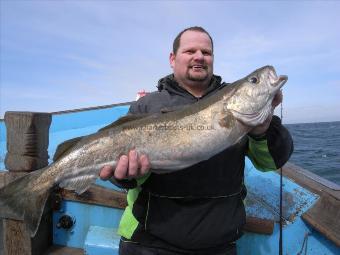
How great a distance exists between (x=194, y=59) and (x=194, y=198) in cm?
145

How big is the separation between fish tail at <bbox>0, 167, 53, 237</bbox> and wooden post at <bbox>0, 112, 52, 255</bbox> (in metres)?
1.32

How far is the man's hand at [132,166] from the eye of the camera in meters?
3.16

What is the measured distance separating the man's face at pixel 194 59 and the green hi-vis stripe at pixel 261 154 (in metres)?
0.89

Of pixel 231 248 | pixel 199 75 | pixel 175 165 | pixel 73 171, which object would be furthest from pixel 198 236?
pixel 199 75

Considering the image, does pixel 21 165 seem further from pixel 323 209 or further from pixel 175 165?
pixel 323 209

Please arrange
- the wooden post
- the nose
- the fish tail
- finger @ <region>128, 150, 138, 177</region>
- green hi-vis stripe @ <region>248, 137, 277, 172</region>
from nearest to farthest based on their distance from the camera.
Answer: finger @ <region>128, 150, 138, 177</region>
green hi-vis stripe @ <region>248, 137, 277, 172</region>
the fish tail
the nose
the wooden post

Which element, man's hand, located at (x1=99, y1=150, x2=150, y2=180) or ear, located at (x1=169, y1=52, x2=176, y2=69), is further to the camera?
ear, located at (x1=169, y1=52, x2=176, y2=69)

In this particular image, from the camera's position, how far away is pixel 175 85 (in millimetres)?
3812

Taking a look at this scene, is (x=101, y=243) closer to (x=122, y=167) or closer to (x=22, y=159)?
(x=22, y=159)

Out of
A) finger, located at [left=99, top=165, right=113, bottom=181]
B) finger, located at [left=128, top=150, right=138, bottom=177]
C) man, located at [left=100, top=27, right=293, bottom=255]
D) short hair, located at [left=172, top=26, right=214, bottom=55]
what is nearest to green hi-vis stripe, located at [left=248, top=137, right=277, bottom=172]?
man, located at [left=100, top=27, right=293, bottom=255]

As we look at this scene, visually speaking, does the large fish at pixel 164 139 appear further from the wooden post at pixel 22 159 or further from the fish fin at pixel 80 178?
the wooden post at pixel 22 159

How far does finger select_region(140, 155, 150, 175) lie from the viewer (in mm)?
3184

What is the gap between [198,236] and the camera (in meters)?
3.15

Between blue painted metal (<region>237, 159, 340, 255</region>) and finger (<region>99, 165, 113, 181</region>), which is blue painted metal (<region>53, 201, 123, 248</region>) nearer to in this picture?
finger (<region>99, 165, 113, 181</region>)
